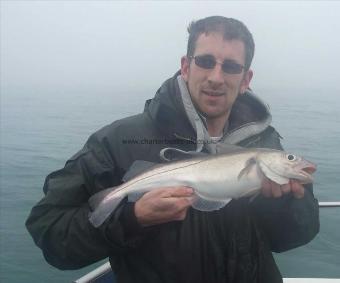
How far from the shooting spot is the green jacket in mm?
2730

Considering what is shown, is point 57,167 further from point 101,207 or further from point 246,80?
point 101,207

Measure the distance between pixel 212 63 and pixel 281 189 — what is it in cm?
112

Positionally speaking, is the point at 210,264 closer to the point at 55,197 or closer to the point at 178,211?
the point at 178,211

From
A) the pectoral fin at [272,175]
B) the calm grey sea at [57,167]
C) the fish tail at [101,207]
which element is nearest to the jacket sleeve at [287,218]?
the pectoral fin at [272,175]

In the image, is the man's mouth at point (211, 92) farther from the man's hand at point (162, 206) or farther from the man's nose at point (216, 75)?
the man's hand at point (162, 206)

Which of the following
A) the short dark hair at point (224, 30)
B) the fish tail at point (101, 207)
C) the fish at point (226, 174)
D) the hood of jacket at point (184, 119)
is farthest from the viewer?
the short dark hair at point (224, 30)

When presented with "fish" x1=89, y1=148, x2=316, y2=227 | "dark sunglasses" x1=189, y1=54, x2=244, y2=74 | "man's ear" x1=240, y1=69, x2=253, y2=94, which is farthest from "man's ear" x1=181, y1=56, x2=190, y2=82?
"fish" x1=89, y1=148, x2=316, y2=227

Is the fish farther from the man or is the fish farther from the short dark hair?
the short dark hair

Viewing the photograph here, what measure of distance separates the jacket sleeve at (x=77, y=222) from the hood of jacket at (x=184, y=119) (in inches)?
22.9

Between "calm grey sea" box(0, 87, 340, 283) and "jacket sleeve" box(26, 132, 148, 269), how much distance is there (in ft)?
13.6

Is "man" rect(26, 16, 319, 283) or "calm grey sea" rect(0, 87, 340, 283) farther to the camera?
"calm grey sea" rect(0, 87, 340, 283)

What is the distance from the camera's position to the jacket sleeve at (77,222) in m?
2.71

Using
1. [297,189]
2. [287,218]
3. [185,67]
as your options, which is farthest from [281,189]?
[185,67]

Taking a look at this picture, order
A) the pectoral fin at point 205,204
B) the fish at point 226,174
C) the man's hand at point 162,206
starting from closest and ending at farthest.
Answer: the man's hand at point 162,206
the pectoral fin at point 205,204
the fish at point 226,174
